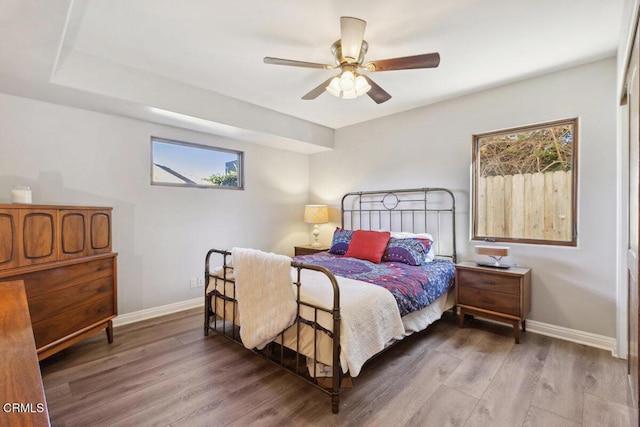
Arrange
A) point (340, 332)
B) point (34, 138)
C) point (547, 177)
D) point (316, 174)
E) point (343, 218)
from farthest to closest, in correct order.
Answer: point (316, 174) → point (343, 218) → point (547, 177) → point (34, 138) → point (340, 332)

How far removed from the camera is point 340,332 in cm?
182

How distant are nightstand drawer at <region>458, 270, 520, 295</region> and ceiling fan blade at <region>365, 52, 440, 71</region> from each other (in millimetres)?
1950

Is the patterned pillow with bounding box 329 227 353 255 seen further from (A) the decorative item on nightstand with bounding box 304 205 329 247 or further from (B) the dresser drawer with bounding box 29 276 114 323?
(B) the dresser drawer with bounding box 29 276 114 323

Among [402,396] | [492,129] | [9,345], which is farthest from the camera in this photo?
[492,129]

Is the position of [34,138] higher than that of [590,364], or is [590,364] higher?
[34,138]

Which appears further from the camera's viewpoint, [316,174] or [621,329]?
[316,174]

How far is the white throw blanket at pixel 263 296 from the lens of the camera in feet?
6.75

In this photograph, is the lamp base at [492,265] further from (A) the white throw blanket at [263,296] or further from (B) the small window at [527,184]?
(A) the white throw blanket at [263,296]

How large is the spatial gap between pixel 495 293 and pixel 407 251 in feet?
2.92


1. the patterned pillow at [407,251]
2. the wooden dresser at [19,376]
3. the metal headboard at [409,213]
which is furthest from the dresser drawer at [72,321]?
the metal headboard at [409,213]

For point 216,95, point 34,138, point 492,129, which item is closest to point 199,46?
point 216,95

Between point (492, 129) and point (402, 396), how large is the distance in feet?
9.16

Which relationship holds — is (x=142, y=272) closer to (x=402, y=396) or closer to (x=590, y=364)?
(x=402, y=396)

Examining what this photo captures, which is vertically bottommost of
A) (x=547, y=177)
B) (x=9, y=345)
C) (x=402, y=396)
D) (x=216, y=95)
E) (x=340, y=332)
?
(x=402, y=396)
